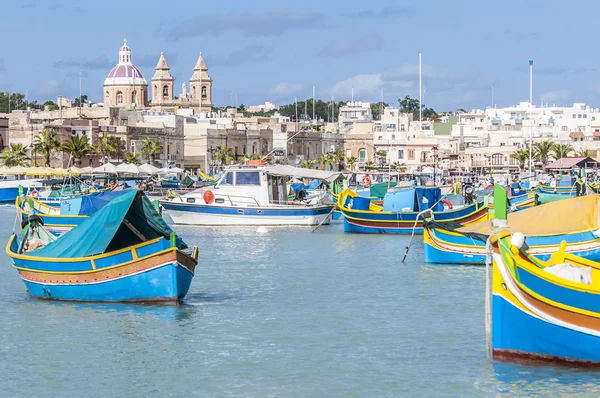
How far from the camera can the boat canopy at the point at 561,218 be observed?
2628cm

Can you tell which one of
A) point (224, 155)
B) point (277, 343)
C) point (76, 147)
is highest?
point (76, 147)

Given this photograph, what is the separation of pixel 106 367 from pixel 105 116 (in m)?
99.9

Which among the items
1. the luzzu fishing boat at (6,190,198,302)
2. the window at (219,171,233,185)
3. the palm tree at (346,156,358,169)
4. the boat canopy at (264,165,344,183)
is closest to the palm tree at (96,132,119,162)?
the palm tree at (346,156,358,169)

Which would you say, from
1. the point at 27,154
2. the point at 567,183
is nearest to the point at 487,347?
the point at 567,183

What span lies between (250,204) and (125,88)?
10255cm

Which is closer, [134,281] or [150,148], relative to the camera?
[134,281]

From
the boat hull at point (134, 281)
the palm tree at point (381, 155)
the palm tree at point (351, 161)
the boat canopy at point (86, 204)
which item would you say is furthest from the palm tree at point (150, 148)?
the boat hull at point (134, 281)

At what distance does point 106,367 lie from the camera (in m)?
19.1

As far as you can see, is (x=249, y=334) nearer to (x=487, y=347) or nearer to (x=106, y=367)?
(x=106, y=367)

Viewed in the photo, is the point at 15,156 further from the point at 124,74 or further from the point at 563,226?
the point at 563,226

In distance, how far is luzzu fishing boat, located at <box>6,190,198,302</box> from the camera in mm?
23094

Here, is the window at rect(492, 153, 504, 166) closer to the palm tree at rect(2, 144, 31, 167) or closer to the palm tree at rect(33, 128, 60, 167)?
the palm tree at rect(33, 128, 60, 167)

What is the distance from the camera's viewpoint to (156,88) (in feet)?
530

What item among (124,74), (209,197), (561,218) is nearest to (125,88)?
(124,74)
